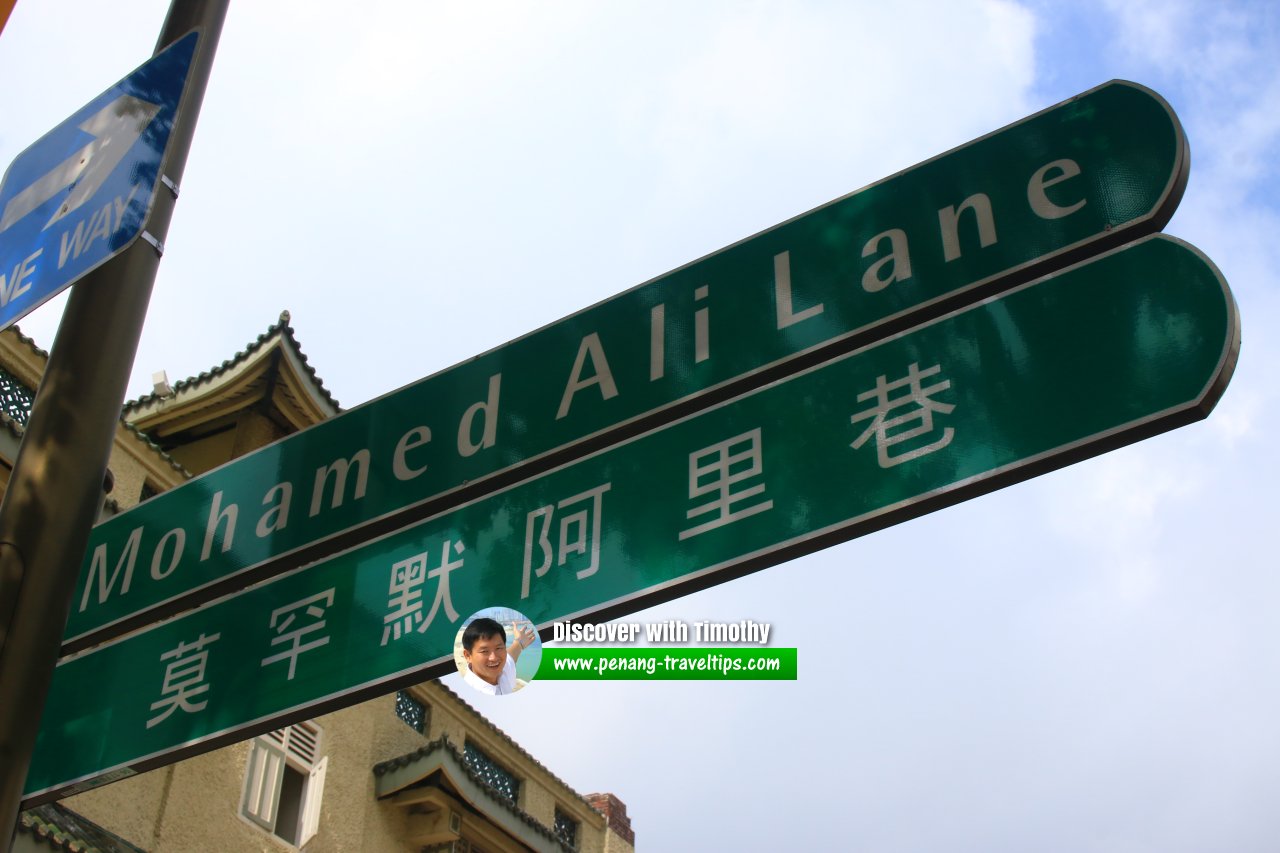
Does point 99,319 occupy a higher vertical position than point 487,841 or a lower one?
lower

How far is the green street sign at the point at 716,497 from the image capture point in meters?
2.67

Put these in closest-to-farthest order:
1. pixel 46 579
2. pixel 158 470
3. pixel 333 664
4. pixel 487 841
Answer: pixel 46 579, pixel 333 664, pixel 158 470, pixel 487 841

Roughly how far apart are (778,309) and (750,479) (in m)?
0.46

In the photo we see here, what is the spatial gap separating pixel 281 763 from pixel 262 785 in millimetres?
463

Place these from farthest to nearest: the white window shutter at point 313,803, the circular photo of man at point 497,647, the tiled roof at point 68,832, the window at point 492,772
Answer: the window at point 492,772, the white window shutter at point 313,803, the tiled roof at point 68,832, the circular photo of man at point 497,647

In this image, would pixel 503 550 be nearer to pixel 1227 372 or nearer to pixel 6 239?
pixel 6 239

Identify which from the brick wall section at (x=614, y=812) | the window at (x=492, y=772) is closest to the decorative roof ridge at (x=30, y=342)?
the window at (x=492, y=772)

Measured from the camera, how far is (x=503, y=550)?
3.29m

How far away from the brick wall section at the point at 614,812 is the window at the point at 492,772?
87.0 inches

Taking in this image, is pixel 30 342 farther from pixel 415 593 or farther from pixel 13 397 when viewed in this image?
pixel 415 593

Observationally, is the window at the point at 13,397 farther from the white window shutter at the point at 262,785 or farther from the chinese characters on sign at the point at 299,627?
the chinese characters on sign at the point at 299,627

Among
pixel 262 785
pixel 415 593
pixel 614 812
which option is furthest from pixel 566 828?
pixel 415 593

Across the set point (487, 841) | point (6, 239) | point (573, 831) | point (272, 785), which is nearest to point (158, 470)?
point (272, 785)

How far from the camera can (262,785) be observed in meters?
13.6
